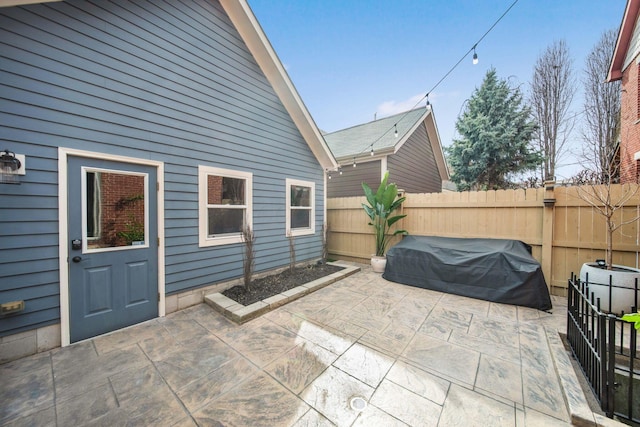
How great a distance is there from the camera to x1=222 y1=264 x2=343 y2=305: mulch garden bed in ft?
12.8

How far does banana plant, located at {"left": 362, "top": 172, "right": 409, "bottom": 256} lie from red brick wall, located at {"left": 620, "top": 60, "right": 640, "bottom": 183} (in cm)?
593

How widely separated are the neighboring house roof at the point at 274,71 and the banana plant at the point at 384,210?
1.57 meters

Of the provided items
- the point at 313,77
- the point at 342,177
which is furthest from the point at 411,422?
the point at 313,77

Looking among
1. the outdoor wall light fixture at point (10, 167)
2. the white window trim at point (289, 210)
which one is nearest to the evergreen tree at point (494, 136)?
the white window trim at point (289, 210)

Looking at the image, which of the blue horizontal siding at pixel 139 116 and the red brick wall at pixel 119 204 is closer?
the blue horizontal siding at pixel 139 116

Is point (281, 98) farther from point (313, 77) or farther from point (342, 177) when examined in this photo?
point (313, 77)

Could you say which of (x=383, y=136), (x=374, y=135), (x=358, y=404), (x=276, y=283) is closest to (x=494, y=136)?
(x=383, y=136)

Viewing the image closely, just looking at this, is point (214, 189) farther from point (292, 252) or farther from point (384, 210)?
point (384, 210)

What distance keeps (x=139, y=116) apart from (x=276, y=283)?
3.50 meters

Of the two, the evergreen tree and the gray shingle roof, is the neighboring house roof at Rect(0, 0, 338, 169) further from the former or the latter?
the evergreen tree

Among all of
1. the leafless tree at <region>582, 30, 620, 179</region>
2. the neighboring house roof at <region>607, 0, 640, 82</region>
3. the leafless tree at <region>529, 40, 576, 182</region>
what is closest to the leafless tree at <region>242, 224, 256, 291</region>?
the neighboring house roof at <region>607, 0, 640, 82</region>

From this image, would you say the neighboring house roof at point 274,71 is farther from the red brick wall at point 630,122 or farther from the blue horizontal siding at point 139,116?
the red brick wall at point 630,122

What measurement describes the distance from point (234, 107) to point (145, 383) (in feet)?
14.0

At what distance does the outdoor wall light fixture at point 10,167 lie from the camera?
2310 millimetres
